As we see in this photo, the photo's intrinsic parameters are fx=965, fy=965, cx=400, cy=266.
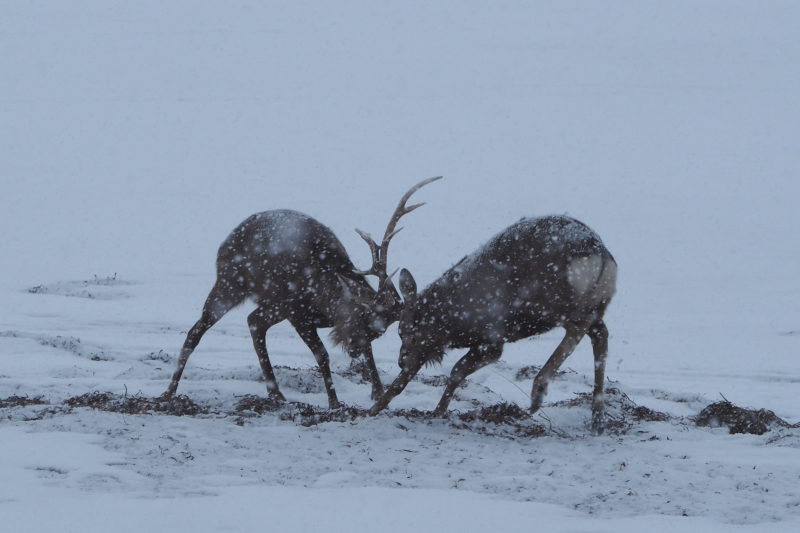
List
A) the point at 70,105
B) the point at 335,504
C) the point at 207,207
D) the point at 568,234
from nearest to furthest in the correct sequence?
the point at 335,504 < the point at 568,234 < the point at 207,207 < the point at 70,105

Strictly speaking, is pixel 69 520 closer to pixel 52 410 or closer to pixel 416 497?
pixel 416 497

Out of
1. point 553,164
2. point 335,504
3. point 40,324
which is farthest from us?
point 553,164

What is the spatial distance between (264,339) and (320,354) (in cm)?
52

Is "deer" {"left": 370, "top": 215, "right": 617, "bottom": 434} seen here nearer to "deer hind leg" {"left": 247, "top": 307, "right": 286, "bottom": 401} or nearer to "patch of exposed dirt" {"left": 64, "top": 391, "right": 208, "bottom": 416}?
"deer hind leg" {"left": 247, "top": 307, "right": 286, "bottom": 401}

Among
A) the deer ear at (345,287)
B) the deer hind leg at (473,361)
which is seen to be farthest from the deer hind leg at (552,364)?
the deer ear at (345,287)

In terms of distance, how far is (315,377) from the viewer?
31.0ft

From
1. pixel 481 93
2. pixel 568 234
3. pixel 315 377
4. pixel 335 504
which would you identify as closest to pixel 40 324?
pixel 315 377

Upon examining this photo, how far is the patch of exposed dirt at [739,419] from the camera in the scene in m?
7.24

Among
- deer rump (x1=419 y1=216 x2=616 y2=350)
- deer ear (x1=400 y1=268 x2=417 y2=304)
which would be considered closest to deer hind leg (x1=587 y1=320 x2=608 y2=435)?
deer rump (x1=419 y1=216 x2=616 y2=350)

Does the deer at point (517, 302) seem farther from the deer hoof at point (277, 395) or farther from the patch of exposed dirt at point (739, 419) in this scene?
the deer hoof at point (277, 395)

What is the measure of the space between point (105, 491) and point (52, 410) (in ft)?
6.78

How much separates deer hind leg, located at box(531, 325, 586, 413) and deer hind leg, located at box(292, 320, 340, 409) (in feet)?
6.59

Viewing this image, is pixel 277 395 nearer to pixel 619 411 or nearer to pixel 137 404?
pixel 137 404

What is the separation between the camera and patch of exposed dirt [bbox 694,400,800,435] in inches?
285
